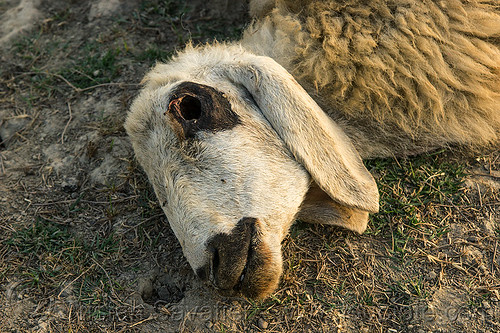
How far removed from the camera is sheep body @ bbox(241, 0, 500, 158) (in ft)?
9.36

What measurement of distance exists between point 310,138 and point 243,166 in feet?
1.35

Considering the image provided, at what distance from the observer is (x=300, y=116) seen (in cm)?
266

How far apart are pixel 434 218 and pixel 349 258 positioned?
0.61 m

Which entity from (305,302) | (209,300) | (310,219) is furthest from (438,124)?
(209,300)

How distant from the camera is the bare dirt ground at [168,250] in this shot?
268 cm

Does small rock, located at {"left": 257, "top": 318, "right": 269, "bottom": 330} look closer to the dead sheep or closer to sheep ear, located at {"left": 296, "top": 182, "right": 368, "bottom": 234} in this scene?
the dead sheep

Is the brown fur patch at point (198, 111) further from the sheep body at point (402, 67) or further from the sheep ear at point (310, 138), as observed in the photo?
the sheep body at point (402, 67)

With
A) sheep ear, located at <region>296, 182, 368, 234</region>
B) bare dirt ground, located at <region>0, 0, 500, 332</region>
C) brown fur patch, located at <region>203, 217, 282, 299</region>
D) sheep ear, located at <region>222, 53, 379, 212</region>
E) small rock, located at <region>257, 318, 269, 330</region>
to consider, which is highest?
sheep ear, located at <region>222, 53, 379, 212</region>

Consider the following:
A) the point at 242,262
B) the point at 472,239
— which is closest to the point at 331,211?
the point at 242,262

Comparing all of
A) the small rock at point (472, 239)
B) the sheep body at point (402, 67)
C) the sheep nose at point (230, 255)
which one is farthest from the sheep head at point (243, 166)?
the small rock at point (472, 239)

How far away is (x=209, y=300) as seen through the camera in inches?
109

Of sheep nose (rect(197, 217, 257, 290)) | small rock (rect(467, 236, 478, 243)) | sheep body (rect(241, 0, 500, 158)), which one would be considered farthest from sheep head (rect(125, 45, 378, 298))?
small rock (rect(467, 236, 478, 243))

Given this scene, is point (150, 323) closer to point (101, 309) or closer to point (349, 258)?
point (101, 309)

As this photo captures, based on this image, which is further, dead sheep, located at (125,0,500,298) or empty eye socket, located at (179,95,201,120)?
empty eye socket, located at (179,95,201,120)
